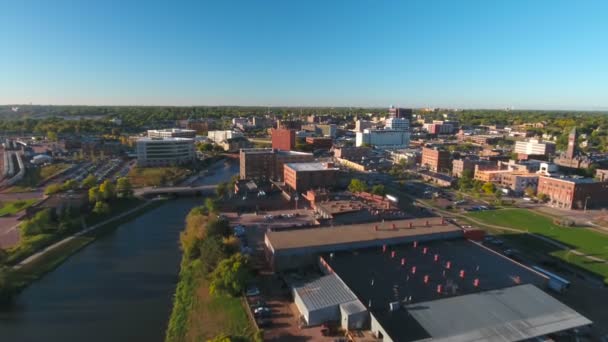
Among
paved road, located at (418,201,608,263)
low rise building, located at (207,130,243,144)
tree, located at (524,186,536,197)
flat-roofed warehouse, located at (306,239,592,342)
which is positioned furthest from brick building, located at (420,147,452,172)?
low rise building, located at (207,130,243,144)

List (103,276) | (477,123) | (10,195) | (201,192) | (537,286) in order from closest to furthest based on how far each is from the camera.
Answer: (537,286), (103,276), (10,195), (201,192), (477,123)

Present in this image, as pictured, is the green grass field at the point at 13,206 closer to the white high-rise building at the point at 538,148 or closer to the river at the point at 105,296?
the river at the point at 105,296

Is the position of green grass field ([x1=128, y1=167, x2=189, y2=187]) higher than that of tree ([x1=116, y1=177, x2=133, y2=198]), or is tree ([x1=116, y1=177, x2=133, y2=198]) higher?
tree ([x1=116, y1=177, x2=133, y2=198])

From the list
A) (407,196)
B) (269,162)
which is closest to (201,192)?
(269,162)

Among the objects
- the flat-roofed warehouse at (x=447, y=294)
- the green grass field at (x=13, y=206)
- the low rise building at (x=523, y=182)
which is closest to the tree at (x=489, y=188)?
the low rise building at (x=523, y=182)

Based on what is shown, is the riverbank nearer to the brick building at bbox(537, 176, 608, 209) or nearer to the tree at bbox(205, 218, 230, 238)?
the tree at bbox(205, 218, 230, 238)

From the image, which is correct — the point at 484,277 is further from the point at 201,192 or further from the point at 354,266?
the point at 201,192
